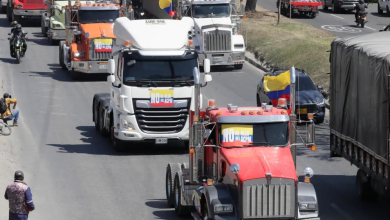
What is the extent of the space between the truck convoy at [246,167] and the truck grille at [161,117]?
685 cm

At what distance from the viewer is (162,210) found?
19312 mm

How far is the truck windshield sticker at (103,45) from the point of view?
117 ft

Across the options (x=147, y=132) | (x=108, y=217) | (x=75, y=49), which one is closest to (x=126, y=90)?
(x=147, y=132)

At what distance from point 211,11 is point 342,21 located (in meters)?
16.9

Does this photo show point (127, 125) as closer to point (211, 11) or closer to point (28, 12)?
point (211, 11)

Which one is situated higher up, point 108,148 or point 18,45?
point 18,45

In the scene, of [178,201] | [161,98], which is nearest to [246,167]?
[178,201]

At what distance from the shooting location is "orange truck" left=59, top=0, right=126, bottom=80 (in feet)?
118

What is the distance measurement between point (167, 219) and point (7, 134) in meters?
10.0

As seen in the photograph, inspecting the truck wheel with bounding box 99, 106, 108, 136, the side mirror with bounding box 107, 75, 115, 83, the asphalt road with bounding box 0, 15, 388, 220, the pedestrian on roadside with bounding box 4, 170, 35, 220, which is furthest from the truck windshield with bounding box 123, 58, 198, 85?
the pedestrian on roadside with bounding box 4, 170, 35, 220

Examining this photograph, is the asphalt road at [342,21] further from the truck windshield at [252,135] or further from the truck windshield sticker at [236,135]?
the truck windshield sticker at [236,135]

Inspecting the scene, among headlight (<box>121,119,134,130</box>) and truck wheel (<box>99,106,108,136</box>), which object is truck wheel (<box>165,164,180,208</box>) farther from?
truck wheel (<box>99,106,108,136</box>)

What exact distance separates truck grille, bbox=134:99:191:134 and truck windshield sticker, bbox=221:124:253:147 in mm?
8035

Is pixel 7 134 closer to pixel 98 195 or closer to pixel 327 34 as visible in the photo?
pixel 98 195
